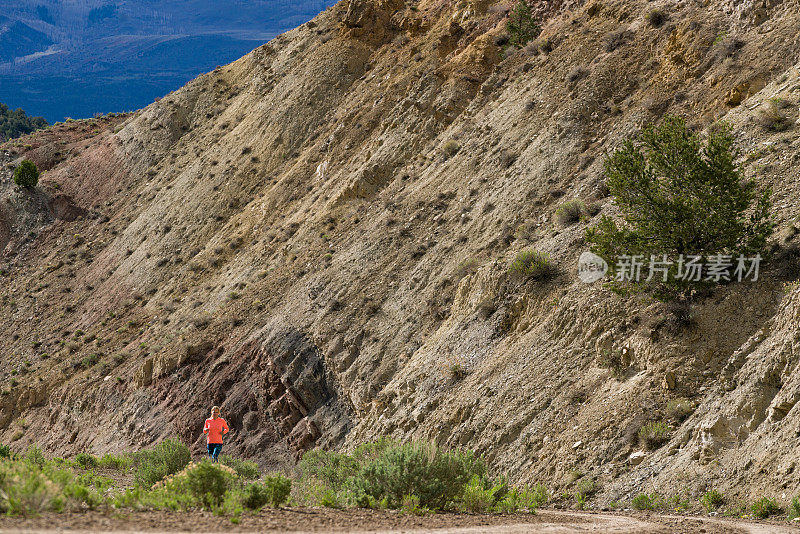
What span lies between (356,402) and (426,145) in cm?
1307

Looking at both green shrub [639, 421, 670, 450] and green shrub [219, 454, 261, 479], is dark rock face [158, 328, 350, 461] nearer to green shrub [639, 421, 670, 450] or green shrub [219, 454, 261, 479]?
green shrub [219, 454, 261, 479]

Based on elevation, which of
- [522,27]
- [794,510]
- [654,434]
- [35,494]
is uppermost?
[522,27]

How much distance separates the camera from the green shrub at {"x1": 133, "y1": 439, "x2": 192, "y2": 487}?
14.8 meters

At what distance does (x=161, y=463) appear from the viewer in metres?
16.3

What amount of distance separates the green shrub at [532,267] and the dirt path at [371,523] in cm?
789

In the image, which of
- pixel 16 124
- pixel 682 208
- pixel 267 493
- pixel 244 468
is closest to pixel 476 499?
pixel 267 493

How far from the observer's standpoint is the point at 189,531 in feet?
22.1

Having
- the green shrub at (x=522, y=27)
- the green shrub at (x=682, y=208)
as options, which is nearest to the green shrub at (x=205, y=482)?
the green shrub at (x=682, y=208)

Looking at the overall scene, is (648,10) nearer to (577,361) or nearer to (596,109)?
(596,109)

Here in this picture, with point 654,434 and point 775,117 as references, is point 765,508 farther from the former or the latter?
point 775,117

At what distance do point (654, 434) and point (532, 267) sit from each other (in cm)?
588

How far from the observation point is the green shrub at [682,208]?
13469 millimetres

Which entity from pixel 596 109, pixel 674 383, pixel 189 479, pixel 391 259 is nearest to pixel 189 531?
pixel 189 479

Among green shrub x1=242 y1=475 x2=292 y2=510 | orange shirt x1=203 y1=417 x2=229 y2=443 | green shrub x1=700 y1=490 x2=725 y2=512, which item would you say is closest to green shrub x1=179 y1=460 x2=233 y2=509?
green shrub x1=242 y1=475 x2=292 y2=510
